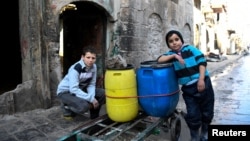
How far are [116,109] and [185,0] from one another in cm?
895

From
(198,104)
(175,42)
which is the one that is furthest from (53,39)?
(198,104)

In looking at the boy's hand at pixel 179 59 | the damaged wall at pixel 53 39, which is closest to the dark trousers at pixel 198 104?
the boy's hand at pixel 179 59

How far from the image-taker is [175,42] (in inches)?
134

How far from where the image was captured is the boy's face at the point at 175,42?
340 centimetres

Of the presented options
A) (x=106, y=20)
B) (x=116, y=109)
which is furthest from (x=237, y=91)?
(x=116, y=109)

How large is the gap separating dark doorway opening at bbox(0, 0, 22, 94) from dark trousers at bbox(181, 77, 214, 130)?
6.20 metres

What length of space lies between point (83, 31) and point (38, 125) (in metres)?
3.45

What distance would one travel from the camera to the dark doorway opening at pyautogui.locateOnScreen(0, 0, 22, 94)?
323 inches

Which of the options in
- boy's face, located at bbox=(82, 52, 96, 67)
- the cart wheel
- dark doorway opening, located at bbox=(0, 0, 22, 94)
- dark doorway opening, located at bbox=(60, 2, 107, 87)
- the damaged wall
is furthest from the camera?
dark doorway opening, located at bbox=(0, 0, 22, 94)

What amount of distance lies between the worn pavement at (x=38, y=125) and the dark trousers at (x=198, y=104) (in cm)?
63

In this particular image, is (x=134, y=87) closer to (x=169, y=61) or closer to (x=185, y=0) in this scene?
(x=169, y=61)

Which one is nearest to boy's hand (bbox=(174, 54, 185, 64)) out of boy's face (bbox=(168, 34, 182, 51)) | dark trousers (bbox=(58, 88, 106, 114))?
boy's face (bbox=(168, 34, 182, 51))

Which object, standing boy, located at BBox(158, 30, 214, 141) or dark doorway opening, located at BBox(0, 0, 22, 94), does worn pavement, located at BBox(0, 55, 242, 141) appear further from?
dark doorway opening, located at BBox(0, 0, 22, 94)

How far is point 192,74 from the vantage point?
11.0 feet
